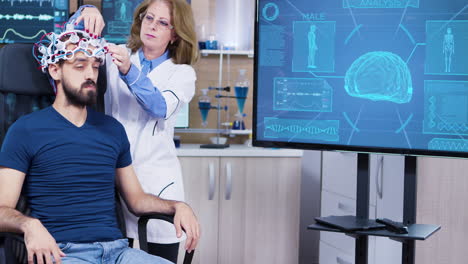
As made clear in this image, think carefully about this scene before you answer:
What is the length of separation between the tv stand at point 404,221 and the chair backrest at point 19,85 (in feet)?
3.31

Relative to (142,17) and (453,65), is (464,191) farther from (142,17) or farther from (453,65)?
(142,17)

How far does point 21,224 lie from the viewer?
61.4 inches

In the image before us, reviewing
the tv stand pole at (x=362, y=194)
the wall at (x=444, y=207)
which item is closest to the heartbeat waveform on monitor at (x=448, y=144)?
the tv stand pole at (x=362, y=194)

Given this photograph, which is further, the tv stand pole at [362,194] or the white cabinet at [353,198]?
the white cabinet at [353,198]

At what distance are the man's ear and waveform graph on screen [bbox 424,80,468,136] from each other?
117cm

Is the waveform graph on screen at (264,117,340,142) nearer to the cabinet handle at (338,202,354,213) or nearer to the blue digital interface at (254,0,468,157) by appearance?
the blue digital interface at (254,0,468,157)

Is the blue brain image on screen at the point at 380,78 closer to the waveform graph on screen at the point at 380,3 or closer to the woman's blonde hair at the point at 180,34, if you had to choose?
the waveform graph on screen at the point at 380,3

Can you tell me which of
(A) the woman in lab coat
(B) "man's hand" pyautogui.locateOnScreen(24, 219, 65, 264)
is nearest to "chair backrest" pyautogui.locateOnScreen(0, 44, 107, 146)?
(A) the woman in lab coat

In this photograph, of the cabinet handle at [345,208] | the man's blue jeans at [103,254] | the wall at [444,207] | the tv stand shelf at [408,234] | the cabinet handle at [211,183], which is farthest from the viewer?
the cabinet handle at [211,183]

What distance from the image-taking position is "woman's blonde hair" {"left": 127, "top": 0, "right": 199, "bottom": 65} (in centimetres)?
207

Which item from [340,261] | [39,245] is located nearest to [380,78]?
[39,245]

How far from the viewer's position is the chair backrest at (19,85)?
6.25 feet

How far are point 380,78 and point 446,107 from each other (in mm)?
231

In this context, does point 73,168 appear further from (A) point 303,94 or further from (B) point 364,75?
(B) point 364,75
